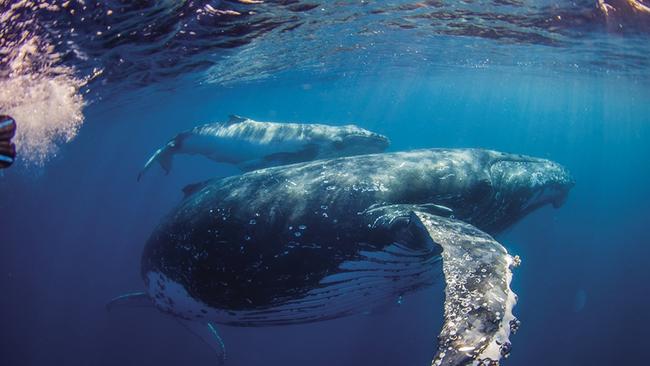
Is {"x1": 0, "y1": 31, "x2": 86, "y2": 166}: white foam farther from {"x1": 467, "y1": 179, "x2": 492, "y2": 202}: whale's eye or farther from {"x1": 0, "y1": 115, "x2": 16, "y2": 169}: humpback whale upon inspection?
{"x1": 467, "y1": 179, "x2": 492, "y2": 202}: whale's eye

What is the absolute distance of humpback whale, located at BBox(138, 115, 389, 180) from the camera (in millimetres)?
13578

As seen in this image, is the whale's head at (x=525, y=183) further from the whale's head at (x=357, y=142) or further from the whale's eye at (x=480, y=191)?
the whale's head at (x=357, y=142)

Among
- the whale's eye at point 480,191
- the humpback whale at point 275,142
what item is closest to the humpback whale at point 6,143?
the whale's eye at point 480,191

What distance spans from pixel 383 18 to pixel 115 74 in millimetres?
12682

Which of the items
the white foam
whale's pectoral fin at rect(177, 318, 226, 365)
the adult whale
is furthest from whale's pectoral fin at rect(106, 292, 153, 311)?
the white foam

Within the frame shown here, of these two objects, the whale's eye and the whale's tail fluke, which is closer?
the whale's eye

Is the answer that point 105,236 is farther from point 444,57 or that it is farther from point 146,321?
point 444,57

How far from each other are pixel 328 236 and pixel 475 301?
237 cm

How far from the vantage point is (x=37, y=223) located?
207ft

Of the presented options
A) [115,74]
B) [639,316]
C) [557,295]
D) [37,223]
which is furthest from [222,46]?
[37,223]

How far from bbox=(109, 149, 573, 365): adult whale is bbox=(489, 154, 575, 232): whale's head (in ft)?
0.12

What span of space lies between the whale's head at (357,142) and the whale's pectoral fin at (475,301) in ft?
29.8

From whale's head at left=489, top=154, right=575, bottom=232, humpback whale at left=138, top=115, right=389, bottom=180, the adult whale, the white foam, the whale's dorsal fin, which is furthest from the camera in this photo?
the whale's dorsal fin

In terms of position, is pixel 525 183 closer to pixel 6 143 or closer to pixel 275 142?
pixel 6 143
